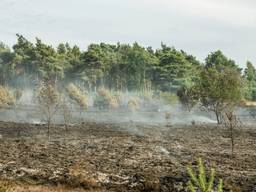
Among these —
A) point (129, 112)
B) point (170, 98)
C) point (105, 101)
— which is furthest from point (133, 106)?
point (170, 98)

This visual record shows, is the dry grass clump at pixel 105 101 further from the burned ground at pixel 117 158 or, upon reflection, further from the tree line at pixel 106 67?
the burned ground at pixel 117 158

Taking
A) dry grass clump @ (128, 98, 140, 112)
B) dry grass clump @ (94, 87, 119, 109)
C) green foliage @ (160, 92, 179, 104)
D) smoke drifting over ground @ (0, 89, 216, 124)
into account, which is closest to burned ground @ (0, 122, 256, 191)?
smoke drifting over ground @ (0, 89, 216, 124)

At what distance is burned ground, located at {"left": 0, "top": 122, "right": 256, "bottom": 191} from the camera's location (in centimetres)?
3325

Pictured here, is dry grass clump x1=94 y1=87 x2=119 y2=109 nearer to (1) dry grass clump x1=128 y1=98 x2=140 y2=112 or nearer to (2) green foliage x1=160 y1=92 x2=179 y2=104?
(1) dry grass clump x1=128 y1=98 x2=140 y2=112

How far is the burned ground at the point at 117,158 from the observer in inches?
1309

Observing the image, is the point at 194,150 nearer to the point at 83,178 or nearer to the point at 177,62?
the point at 83,178

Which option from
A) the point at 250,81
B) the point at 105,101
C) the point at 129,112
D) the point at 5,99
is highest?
the point at 250,81

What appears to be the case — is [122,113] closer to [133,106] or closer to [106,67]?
[133,106]

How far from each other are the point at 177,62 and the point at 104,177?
120033mm

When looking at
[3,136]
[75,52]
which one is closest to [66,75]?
[75,52]

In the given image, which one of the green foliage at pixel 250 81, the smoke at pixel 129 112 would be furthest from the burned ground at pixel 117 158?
the green foliage at pixel 250 81

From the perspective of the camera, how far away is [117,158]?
138ft

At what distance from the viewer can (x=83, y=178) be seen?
33.6 metres

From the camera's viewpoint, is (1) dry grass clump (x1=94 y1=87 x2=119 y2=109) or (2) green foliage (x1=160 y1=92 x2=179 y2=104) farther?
(2) green foliage (x1=160 y1=92 x2=179 y2=104)
